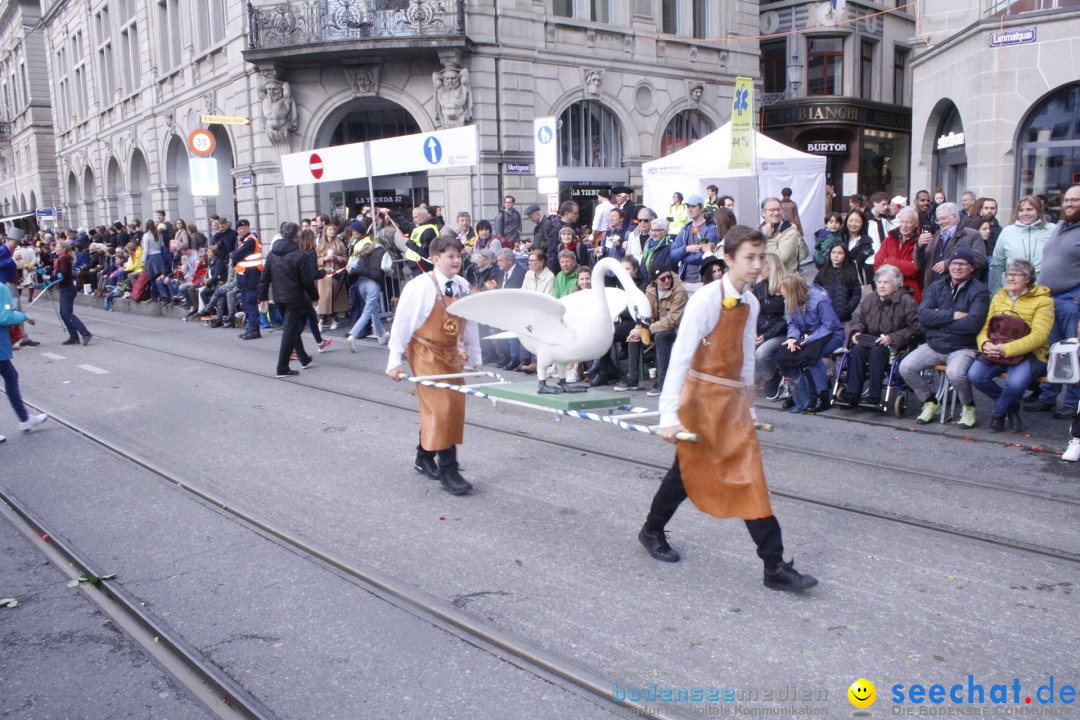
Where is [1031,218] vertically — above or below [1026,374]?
above

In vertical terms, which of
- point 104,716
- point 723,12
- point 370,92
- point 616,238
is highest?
point 723,12

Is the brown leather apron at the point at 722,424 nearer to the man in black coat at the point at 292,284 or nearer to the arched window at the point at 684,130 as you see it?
the man in black coat at the point at 292,284

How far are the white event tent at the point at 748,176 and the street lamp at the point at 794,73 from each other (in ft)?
54.7

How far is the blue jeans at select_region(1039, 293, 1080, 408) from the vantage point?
8055 mm

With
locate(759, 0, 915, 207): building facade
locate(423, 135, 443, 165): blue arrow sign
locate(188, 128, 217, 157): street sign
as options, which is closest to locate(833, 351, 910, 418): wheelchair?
locate(423, 135, 443, 165): blue arrow sign

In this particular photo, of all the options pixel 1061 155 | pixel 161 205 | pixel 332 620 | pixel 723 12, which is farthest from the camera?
pixel 161 205

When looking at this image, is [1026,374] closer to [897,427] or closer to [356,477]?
[897,427]

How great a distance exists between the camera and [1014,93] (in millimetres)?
15570

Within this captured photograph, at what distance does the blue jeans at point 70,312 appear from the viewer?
14.8 metres

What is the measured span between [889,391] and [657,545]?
4.41 m

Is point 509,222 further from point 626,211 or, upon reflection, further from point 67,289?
point 67,289

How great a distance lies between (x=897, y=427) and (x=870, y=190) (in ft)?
90.8

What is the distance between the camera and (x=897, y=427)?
8070mm

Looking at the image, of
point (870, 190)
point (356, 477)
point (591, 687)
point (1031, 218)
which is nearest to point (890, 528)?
point (591, 687)
